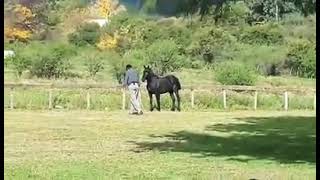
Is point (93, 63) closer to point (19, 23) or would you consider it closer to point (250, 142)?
point (250, 142)

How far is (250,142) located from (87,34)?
4962 millimetres

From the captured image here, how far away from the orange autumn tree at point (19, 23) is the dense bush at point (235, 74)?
15.8 meters

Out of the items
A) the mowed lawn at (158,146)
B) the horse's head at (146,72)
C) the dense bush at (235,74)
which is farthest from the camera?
the dense bush at (235,74)

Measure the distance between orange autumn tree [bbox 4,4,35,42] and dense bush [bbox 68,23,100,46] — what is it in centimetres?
198

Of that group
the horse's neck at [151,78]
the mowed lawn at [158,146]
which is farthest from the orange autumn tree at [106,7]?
the horse's neck at [151,78]

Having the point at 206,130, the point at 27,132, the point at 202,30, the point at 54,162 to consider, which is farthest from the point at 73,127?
the point at 54,162

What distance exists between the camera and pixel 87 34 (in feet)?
27.6

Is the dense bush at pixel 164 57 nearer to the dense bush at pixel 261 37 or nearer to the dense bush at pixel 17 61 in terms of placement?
the dense bush at pixel 261 37

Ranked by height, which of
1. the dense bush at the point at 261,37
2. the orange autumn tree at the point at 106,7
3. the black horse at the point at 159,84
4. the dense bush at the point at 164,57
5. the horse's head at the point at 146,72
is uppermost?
the orange autumn tree at the point at 106,7

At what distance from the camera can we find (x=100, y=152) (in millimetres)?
11094

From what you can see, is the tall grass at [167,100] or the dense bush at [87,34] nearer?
the dense bush at [87,34]

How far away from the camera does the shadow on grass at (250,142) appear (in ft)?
35.5

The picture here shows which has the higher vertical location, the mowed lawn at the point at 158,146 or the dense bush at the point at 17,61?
the dense bush at the point at 17,61

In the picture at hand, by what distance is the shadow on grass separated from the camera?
10.8 meters
